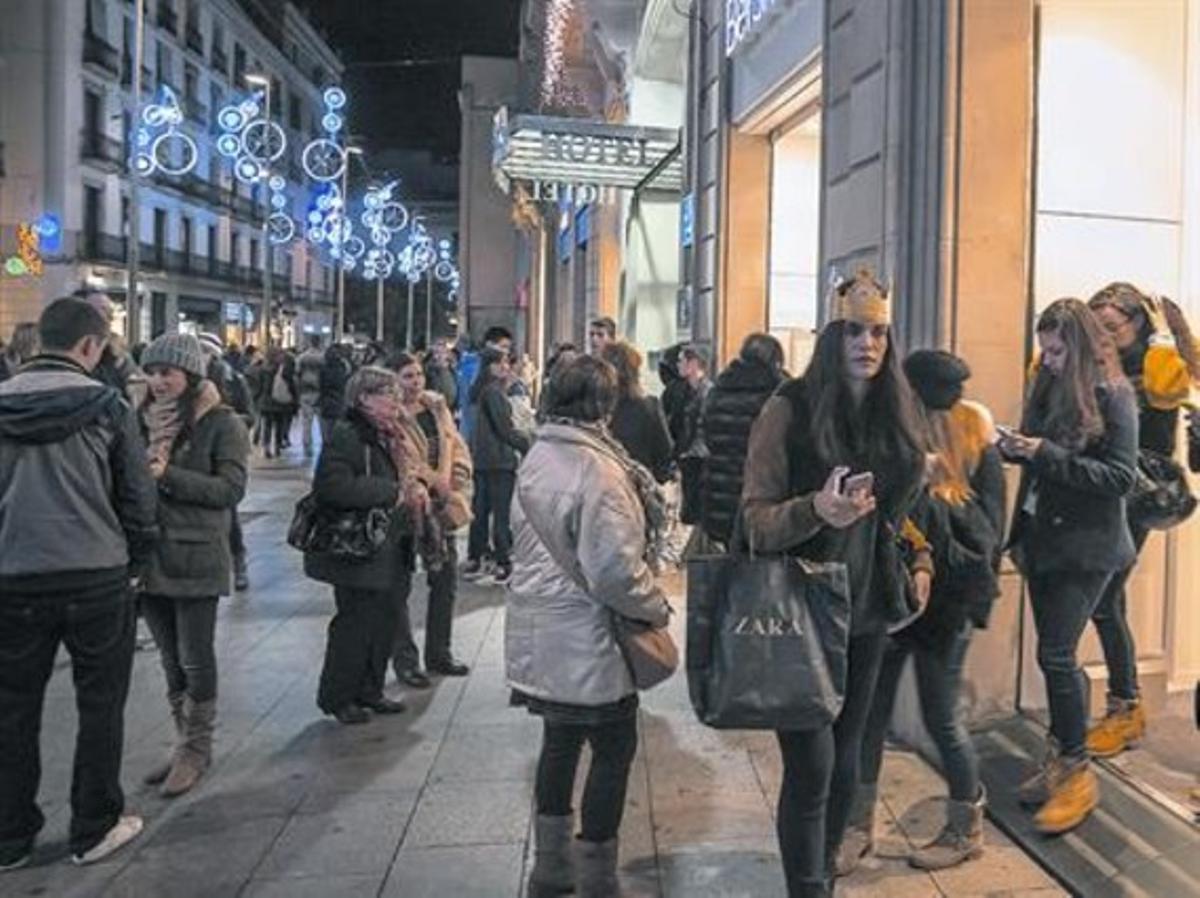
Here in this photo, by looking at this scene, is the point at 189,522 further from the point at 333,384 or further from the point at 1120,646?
the point at 333,384

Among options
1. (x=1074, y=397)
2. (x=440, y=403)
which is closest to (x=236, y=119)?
(x=440, y=403)

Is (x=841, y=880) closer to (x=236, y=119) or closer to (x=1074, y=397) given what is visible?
(x=1074, y=397)

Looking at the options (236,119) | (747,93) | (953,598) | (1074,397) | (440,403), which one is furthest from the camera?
(236,119)

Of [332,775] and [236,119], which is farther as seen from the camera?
[236,119]

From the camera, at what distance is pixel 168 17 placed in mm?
49312

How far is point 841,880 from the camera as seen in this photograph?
4.05 m

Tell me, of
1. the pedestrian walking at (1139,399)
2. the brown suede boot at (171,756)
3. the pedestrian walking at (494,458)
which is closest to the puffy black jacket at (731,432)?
the pedestrian walking at (1139,399)

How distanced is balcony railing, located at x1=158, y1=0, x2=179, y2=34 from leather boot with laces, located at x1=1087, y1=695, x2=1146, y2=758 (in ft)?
166

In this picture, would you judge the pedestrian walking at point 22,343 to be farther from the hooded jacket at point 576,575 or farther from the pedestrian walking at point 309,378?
the pedestrian walking at point 309,378

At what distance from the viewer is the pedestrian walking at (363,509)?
5.65 meters

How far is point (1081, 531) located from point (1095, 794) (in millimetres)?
1013

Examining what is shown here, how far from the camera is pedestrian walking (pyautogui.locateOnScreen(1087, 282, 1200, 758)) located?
15.9ft

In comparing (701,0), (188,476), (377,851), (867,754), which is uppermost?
(701,0)

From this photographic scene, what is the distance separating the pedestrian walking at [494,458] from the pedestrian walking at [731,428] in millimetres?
3860
